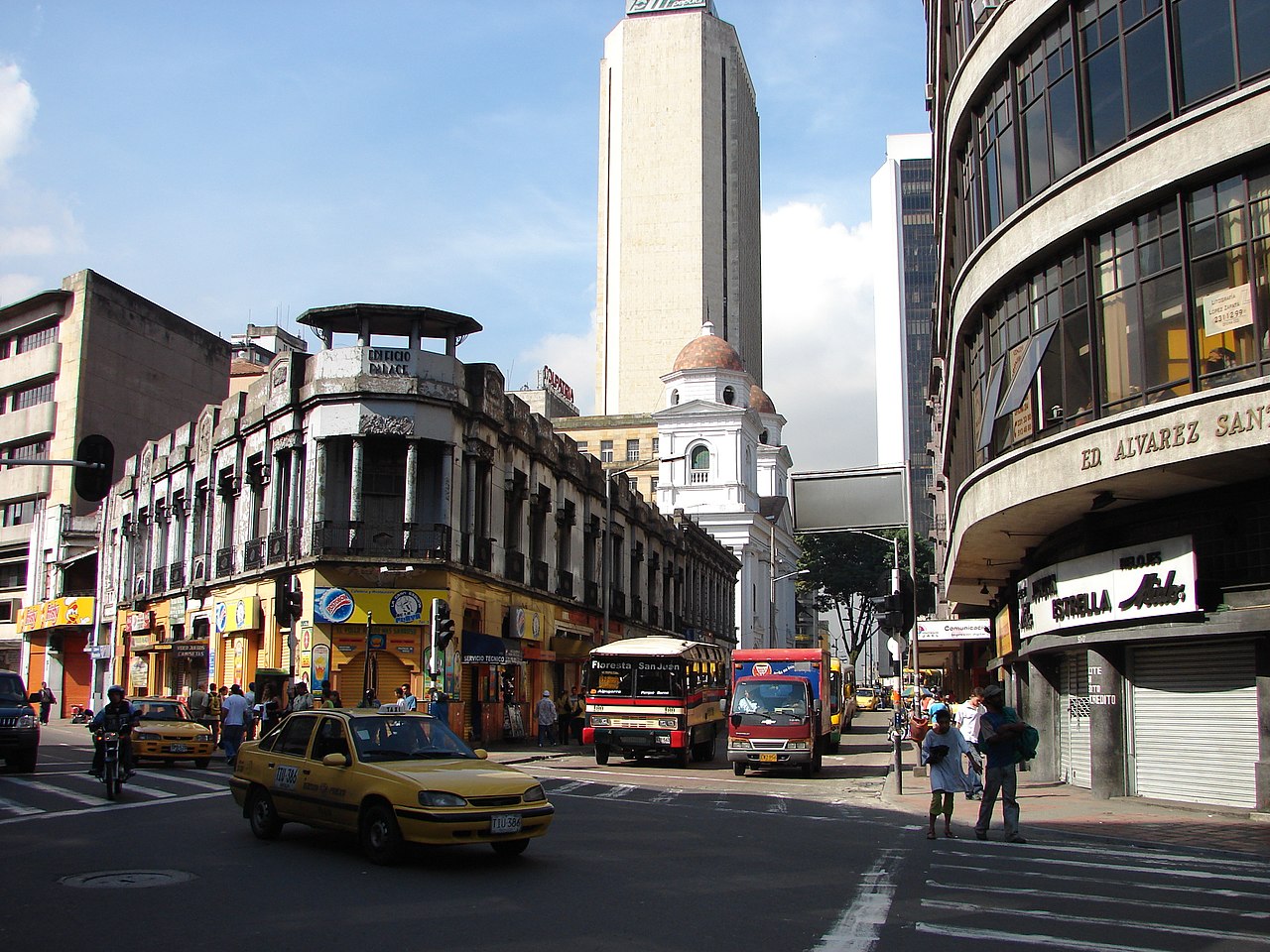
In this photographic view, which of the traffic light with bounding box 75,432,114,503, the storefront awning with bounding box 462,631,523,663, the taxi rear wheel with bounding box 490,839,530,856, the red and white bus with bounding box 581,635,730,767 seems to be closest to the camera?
the taxi rear wheel with bounding box 490,839,530,856

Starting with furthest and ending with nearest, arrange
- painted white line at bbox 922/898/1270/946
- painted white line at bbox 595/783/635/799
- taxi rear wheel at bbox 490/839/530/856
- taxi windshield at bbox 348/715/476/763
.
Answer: painted white line at bbox 595/783/635/799 → taxi windshield at bbox 348/715/476/763 → taxi rear wheel at bbox 490/839/530/856 → painted white line at bbox 922/898/1270/946

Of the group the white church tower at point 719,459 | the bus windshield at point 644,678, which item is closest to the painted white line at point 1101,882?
the bus windshield at point 644,678

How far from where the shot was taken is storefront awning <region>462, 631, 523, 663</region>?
3356 centimetres

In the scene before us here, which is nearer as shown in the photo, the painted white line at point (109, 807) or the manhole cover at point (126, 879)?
the manhole cover at point (126, 879)

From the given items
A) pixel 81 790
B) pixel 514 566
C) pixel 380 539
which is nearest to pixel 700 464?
pixel 514 566

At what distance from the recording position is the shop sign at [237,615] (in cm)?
3478

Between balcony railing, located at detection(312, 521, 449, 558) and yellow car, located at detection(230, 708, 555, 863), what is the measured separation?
18280 millimetres

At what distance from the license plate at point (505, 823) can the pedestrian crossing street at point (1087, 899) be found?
11.8ft

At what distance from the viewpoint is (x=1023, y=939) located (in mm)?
8875

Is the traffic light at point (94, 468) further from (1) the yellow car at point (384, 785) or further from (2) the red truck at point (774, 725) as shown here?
(2) the red truck at point (774, 725)

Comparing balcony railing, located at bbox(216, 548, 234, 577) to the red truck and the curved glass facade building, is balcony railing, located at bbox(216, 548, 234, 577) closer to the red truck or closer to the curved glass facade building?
the red truck

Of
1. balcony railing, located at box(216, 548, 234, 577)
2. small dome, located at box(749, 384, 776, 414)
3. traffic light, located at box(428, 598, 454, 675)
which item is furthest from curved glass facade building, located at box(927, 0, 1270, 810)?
small dome, located at box(749, 384, 776, 414)

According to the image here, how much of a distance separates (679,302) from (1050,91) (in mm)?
104344

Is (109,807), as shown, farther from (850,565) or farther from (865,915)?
(850,565)
